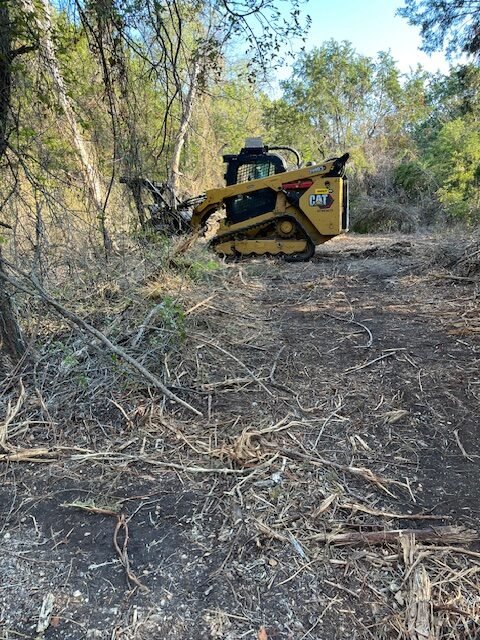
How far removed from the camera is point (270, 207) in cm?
813

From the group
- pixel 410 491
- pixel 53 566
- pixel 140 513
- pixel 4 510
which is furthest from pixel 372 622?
pixel 4 510

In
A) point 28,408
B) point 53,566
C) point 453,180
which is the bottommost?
point 53,566

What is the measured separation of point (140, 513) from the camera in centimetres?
216

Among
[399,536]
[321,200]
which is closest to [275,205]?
[321,200]

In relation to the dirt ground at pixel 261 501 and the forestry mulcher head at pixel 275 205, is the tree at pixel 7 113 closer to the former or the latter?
the dirt ground at pixel 261 501

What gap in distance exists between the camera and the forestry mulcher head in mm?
7703

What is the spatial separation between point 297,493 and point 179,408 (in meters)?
1.07

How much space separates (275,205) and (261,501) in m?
6.54

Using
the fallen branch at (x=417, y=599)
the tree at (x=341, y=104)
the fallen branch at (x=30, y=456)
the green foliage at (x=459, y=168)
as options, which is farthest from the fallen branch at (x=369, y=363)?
the tree at (x=341, y=104)

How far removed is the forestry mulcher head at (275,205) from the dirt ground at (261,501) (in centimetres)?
424

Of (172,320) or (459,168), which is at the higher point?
(459,168)

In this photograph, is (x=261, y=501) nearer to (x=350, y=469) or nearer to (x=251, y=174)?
(x=350, y=469)

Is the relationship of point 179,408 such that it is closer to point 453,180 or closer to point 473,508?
point 473,508

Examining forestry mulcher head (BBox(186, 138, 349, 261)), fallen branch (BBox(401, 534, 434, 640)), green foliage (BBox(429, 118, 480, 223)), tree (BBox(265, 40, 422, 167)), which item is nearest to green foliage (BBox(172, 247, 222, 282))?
forestry mulcher head (BBox(186, 138, 349, 261))
